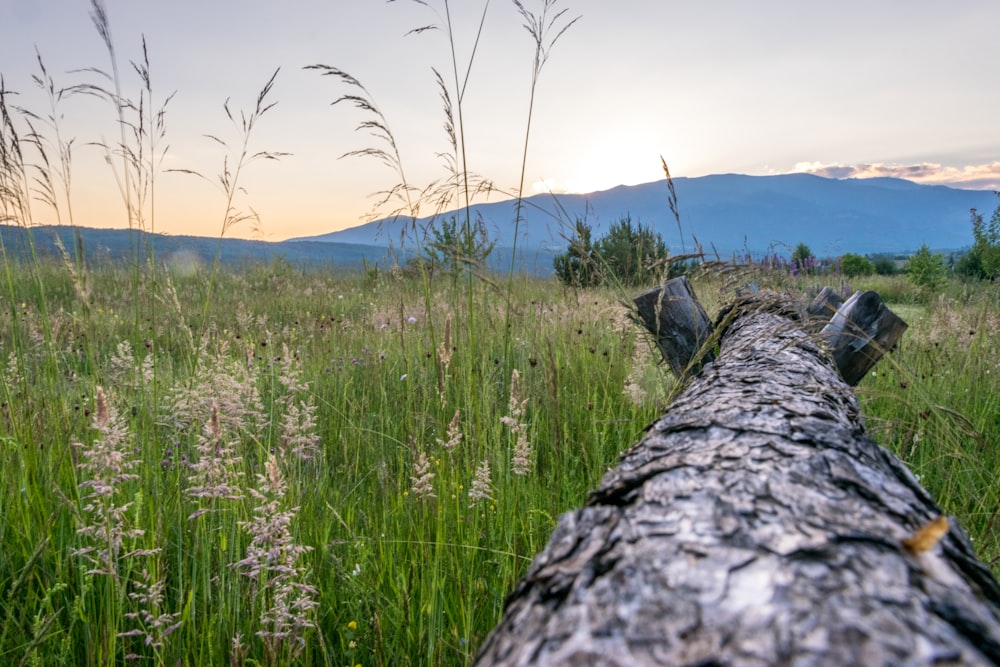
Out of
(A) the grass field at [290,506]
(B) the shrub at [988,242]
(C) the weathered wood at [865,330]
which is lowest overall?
(A) the grass field at [290,506]

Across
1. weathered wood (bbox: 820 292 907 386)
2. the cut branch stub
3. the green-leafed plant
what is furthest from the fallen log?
the green-leafed plant

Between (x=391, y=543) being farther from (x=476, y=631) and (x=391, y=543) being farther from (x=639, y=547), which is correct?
(x=639, y=547)

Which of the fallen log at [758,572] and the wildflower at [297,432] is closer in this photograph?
the fallen log at [758,572]

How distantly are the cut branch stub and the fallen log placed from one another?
197cm

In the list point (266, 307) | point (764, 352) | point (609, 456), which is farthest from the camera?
point (266, 307)

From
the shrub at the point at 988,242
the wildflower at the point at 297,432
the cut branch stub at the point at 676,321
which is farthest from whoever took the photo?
the shrub at the point at 988,242

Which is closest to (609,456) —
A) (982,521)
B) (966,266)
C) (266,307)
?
(982,521)

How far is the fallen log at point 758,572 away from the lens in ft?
1.73

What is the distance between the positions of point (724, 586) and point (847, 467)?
1.39 ft

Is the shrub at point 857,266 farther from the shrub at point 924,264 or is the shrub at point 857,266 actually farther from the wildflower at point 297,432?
the wildflower at point 297,432

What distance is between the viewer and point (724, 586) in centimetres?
59

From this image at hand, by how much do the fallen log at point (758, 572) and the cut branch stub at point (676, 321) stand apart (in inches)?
77.4

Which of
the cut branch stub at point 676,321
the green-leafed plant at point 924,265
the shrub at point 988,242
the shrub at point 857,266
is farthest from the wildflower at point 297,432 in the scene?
the shrub at point 857,266

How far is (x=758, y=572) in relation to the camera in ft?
2.00
